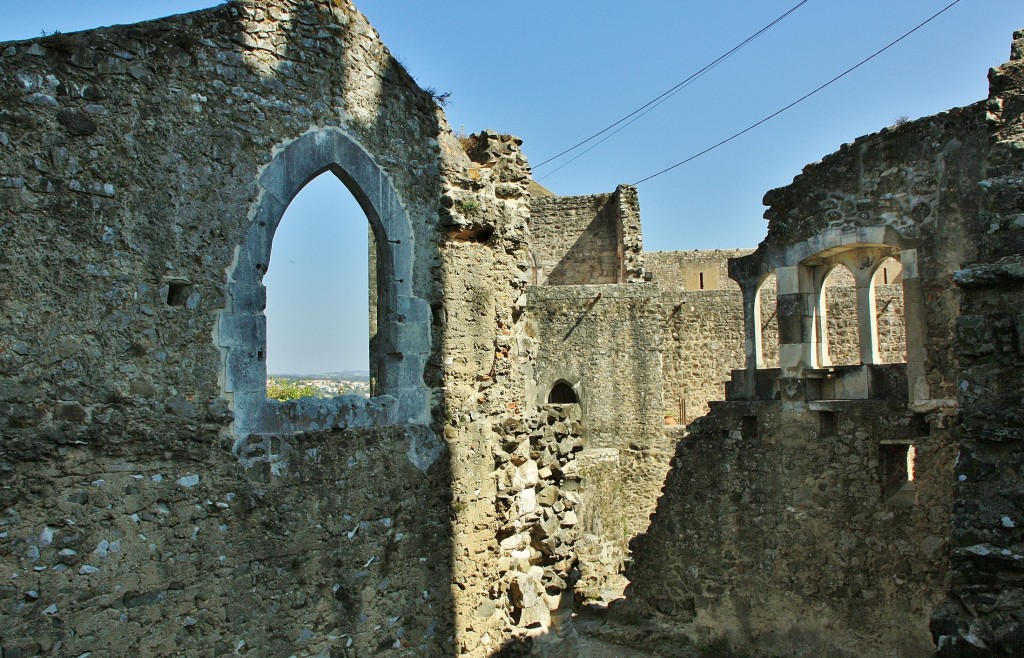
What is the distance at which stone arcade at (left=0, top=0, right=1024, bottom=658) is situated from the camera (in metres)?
3.99

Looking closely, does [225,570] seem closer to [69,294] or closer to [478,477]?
[69,294]

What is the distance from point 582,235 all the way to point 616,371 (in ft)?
16.8

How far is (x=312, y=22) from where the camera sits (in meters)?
5.16

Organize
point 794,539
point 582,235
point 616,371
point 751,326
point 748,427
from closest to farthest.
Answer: point 794,539, point 748,427, point 751,326, point 616,371, point 582,235

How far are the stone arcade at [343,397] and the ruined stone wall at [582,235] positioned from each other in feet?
37.4

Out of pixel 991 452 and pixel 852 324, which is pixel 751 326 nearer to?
pixel 991 452

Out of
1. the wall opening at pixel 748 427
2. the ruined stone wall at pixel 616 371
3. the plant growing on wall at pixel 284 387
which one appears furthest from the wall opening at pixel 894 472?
the ruined stone wall at pixel 616 371

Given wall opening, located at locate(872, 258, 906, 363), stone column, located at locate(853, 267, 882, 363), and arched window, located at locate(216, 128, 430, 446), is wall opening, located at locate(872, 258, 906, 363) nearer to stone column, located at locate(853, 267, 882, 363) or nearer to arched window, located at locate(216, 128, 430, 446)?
stone column, located at locate(853, 267, 882, 363)

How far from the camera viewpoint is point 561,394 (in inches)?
754

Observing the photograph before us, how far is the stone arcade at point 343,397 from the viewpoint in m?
3.99

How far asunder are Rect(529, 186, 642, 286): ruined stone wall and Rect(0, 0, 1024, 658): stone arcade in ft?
37.4

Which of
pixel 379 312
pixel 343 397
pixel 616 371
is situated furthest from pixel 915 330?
pixel 616 371

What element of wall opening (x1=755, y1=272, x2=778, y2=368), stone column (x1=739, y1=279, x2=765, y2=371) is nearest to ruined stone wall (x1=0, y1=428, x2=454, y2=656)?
stone column (x1=739, y1=279, x2=765, y2=371)

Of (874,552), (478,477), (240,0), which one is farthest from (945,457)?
(240,0)
